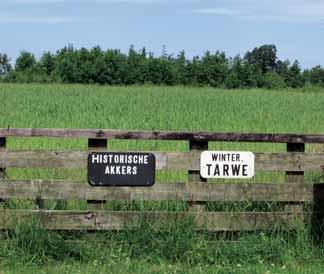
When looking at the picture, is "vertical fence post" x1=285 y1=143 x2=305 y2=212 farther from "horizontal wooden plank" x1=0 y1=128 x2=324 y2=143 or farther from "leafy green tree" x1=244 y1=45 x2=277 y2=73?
"leafy green tree" x1=244 y1=45 x2=277 y2=73

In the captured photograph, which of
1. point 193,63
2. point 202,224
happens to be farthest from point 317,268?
point 193,63

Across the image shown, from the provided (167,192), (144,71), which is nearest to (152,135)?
(167,192)

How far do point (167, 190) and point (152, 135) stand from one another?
0.54m

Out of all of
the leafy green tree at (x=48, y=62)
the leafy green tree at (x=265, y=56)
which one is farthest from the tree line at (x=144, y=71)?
the leafy green tree at (x=265, y=56)

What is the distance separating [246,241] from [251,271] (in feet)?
1.99

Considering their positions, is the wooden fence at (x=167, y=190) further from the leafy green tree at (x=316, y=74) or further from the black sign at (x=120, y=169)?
the leafy green tree at (x=316, y=74)

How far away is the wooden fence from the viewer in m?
6.27

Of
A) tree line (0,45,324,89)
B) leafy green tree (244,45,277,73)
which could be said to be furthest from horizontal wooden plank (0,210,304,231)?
leafy green tree (244,45,277,73)

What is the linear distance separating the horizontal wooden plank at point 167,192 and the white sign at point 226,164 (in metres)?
0.11

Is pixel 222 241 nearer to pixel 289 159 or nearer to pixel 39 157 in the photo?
pixel 289 159

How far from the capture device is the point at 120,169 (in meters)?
6.37

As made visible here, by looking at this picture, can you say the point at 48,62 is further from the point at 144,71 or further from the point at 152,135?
the point at 152,135

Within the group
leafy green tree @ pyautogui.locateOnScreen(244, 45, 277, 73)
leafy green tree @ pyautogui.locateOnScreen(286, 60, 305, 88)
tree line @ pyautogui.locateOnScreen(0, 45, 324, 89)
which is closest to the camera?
tree line @ pyautogui.locateOnScreen(0, 45, 324, 89)

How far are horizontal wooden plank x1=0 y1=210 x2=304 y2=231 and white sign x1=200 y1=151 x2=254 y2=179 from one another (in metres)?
0.38
